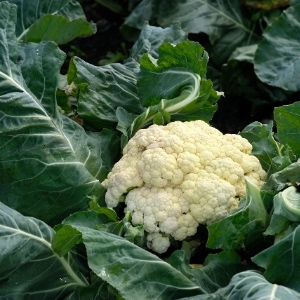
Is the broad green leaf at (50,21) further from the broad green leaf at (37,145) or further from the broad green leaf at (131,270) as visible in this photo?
the broad green leaf at (131,270)

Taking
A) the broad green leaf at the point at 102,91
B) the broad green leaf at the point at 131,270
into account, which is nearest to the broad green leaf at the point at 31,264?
the broad green leaf at the point at 131,270

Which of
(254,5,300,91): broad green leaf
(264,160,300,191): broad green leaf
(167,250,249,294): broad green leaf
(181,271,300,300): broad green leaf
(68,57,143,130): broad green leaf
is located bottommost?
(254,5,300,91): broad green leaf

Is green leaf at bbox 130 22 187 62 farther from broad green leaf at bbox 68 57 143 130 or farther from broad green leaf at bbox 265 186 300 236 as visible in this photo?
broad green leaf at bbox 265 186 300 236

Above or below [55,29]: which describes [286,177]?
above

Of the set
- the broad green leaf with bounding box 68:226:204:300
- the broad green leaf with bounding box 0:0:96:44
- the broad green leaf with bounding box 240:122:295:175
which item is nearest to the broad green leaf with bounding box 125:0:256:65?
the broad green leaf with bounding box 0:0:96:44

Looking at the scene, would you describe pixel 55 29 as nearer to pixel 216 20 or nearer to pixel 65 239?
pixel 65 239

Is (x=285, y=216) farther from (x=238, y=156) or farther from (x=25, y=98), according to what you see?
(x=25, y=98)

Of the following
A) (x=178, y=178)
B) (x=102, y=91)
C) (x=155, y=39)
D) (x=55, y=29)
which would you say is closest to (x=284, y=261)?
(x=178, y=178)
